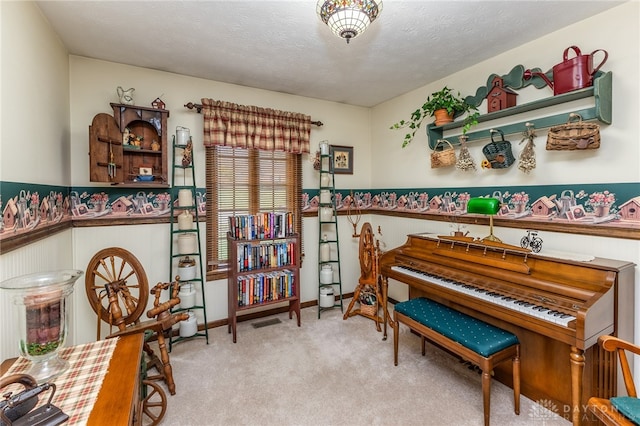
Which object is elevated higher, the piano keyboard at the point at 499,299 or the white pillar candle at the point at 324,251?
the white pillar candle at the point at 324,251

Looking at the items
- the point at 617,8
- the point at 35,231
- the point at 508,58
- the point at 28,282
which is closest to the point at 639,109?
the point at 617,8

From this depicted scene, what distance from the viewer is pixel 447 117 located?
2.93 m

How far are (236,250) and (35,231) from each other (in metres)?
1.50

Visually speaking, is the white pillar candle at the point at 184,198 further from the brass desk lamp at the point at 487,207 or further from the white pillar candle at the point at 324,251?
the brass desk lamp at the point at 487,207

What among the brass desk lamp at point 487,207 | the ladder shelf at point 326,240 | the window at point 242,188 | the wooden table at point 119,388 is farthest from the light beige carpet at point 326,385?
the brass desk lamp at point 487,207

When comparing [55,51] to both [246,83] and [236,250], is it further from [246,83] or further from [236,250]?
[236,250]

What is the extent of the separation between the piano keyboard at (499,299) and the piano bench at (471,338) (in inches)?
8.6

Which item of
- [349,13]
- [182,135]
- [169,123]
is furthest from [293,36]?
[169,123]

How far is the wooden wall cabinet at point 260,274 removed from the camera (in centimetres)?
298

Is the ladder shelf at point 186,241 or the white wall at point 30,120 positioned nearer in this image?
the white wall at point 30,120

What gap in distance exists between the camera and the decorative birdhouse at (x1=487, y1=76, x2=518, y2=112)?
249 cm

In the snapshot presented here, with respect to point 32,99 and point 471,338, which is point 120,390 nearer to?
point 32,99

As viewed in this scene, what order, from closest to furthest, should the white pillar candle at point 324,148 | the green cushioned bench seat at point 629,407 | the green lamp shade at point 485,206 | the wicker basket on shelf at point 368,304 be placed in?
1. the green cushioned bench seat at point 629,407
2. the green lamp shade at point 485,206
3. the wicker basket on shelf at point 368,304
4. the white pillar candle at point 324,148

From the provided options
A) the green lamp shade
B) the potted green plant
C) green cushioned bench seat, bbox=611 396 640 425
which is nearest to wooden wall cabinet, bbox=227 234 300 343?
the green lamp shade
